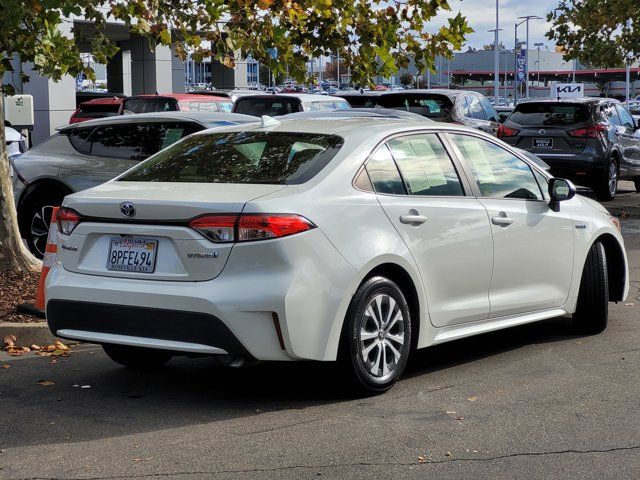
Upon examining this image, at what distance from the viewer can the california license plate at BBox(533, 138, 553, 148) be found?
63.1 ft

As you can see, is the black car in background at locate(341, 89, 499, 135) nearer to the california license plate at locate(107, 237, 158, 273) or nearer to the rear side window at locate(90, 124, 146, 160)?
the rear side window at locate(90, 124, 146, 160)

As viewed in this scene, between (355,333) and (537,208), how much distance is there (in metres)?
2.13

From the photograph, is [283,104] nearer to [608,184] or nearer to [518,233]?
[608,184]

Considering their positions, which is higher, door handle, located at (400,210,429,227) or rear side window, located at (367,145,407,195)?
rear side window, located at (367,145,407,195)

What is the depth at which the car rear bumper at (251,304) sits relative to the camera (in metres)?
5.64

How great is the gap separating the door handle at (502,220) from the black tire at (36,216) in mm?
5843

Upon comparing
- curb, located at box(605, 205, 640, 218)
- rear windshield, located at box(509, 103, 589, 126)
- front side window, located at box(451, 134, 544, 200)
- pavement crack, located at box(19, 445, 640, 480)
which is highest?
rear windshield, located at box(509, 103, 589, 126)

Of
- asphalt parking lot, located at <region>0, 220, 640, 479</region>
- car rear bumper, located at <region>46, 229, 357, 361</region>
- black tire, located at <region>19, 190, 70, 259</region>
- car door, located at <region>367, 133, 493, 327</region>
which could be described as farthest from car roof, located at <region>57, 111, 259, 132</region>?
car rear bumper, located at <region>46, 229, 357, 361</region>

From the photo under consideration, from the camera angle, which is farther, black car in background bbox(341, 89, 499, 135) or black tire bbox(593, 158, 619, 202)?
black car in background bbox(341, 89, 499, 135)

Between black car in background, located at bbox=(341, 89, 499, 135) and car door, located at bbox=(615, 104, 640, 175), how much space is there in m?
2.24

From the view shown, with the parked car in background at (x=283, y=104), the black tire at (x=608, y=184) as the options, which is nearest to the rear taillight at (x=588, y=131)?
the black tire at (x=608, y=184)

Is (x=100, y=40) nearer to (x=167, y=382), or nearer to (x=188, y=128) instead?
(x=188, y=128)

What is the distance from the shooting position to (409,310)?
6492 millimetres

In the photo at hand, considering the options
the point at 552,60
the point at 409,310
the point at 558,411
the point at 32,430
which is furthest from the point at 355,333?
the point at 552,60
